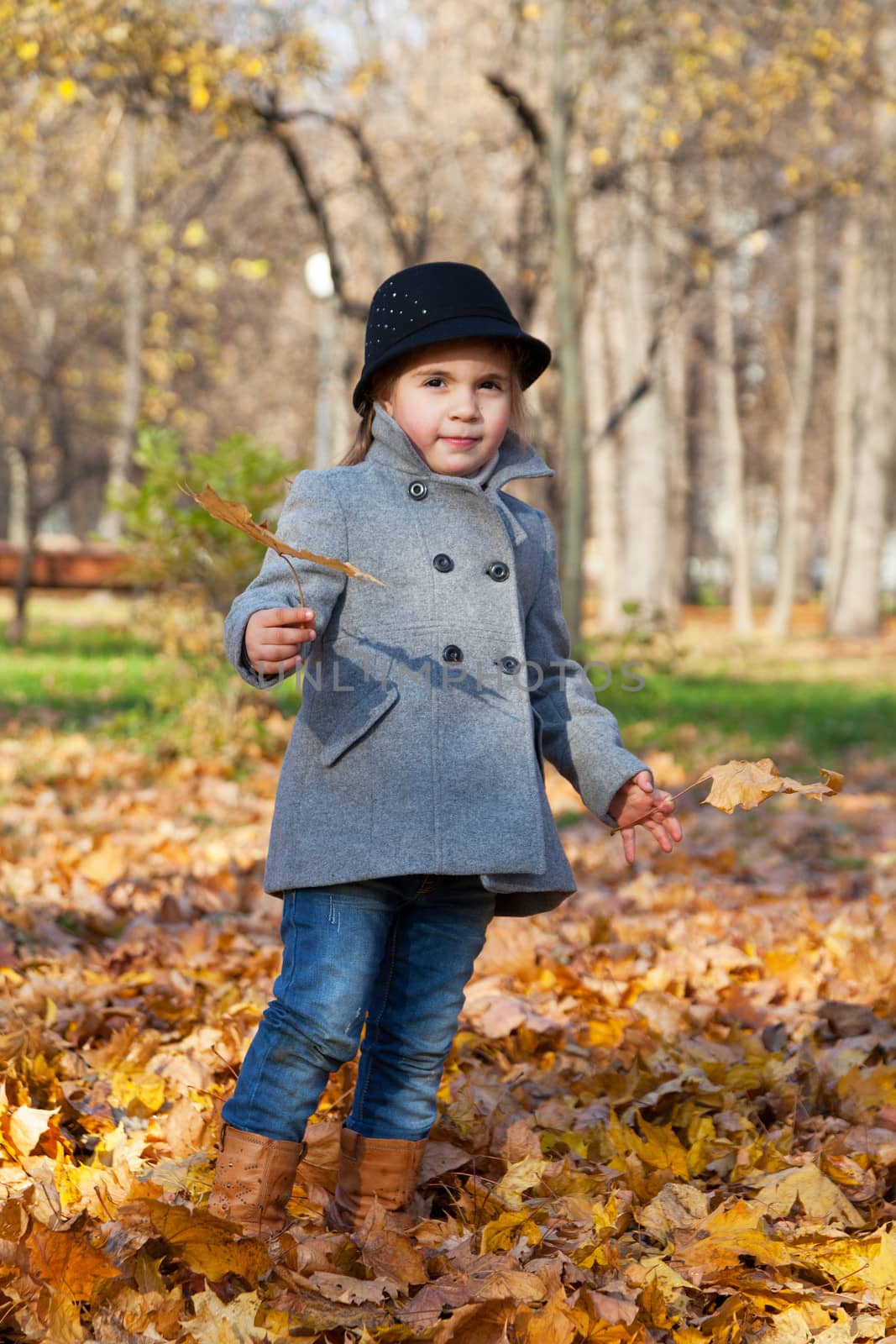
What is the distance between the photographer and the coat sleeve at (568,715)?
245 cm

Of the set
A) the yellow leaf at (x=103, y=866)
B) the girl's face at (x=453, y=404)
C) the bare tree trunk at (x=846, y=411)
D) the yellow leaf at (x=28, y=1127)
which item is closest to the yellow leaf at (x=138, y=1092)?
the yellow leaf at (x=28, y=1127)

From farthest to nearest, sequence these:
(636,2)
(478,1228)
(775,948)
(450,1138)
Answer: (636,2), (775,948), (450,1138), (478,1228)

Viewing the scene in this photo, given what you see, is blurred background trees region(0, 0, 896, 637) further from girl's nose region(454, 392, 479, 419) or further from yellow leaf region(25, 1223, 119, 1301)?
yellow leaf region(25, 1223, 119, 1301)

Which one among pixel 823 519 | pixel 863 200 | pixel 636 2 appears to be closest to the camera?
pixel 636 2

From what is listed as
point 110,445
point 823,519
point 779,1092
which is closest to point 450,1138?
point 779,1092

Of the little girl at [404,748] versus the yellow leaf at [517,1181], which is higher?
the little girl at [404,748]

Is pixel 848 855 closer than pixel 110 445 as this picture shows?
Yes

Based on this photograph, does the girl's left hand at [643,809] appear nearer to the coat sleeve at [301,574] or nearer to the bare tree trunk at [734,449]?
the coat sleeve at [301,574]

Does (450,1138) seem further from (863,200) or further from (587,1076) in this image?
(863,200)

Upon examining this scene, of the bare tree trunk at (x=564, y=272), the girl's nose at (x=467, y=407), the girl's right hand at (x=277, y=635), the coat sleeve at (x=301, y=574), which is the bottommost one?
the girl's right hand at (x=277, y=635)

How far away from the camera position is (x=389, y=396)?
2469 mm

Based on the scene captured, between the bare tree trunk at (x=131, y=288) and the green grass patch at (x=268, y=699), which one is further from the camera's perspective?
the bare tree trunk at (x=131, y=288)

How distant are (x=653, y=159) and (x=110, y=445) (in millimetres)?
22917

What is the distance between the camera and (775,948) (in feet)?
13.7
